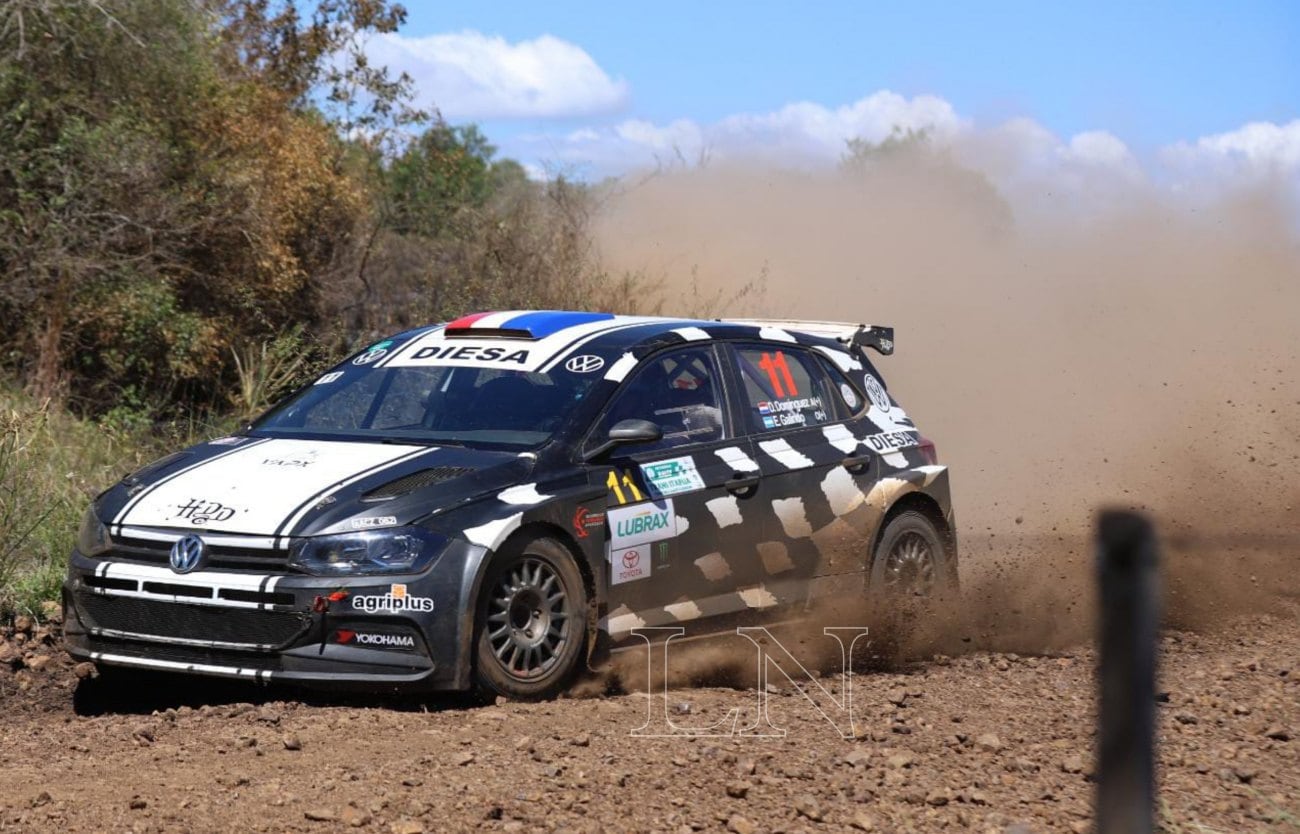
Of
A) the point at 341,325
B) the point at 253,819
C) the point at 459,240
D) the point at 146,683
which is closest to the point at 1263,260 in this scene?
the point at 459,240

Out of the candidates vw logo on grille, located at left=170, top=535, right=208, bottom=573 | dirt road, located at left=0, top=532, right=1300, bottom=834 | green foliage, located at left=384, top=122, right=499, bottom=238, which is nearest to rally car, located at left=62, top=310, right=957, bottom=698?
vw logo on grille, located at left=170, top=535, right=208, bottom=573

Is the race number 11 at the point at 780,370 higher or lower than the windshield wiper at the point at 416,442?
higher

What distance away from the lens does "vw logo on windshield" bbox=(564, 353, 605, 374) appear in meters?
7.53

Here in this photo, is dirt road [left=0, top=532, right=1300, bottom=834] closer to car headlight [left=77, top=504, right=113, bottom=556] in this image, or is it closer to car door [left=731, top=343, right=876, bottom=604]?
car door [left=731, top=343, right=876, bottom=604]

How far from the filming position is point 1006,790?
5195 mm

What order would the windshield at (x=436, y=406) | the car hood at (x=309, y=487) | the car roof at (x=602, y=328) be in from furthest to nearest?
1. the car roof at (x=602, y=328)
2. the windshield at (x=436, y=406)
3. the car hood at (x=309, y=487)

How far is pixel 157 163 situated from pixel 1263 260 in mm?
15320

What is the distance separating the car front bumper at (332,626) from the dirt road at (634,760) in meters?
0.16

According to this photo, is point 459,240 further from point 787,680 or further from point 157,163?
point 787,680

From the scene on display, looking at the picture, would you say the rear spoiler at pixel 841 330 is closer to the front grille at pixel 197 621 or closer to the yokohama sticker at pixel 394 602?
the yokohama sticker at pixel 394 602

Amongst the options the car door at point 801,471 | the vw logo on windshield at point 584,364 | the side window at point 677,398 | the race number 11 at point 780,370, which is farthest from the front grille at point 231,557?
the race number 11 at point 780,370

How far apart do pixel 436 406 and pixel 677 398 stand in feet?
3.70

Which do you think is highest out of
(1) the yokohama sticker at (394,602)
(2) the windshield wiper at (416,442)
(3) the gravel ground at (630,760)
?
(2) the windshield wiper at (416,442)

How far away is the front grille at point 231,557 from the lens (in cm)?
636
